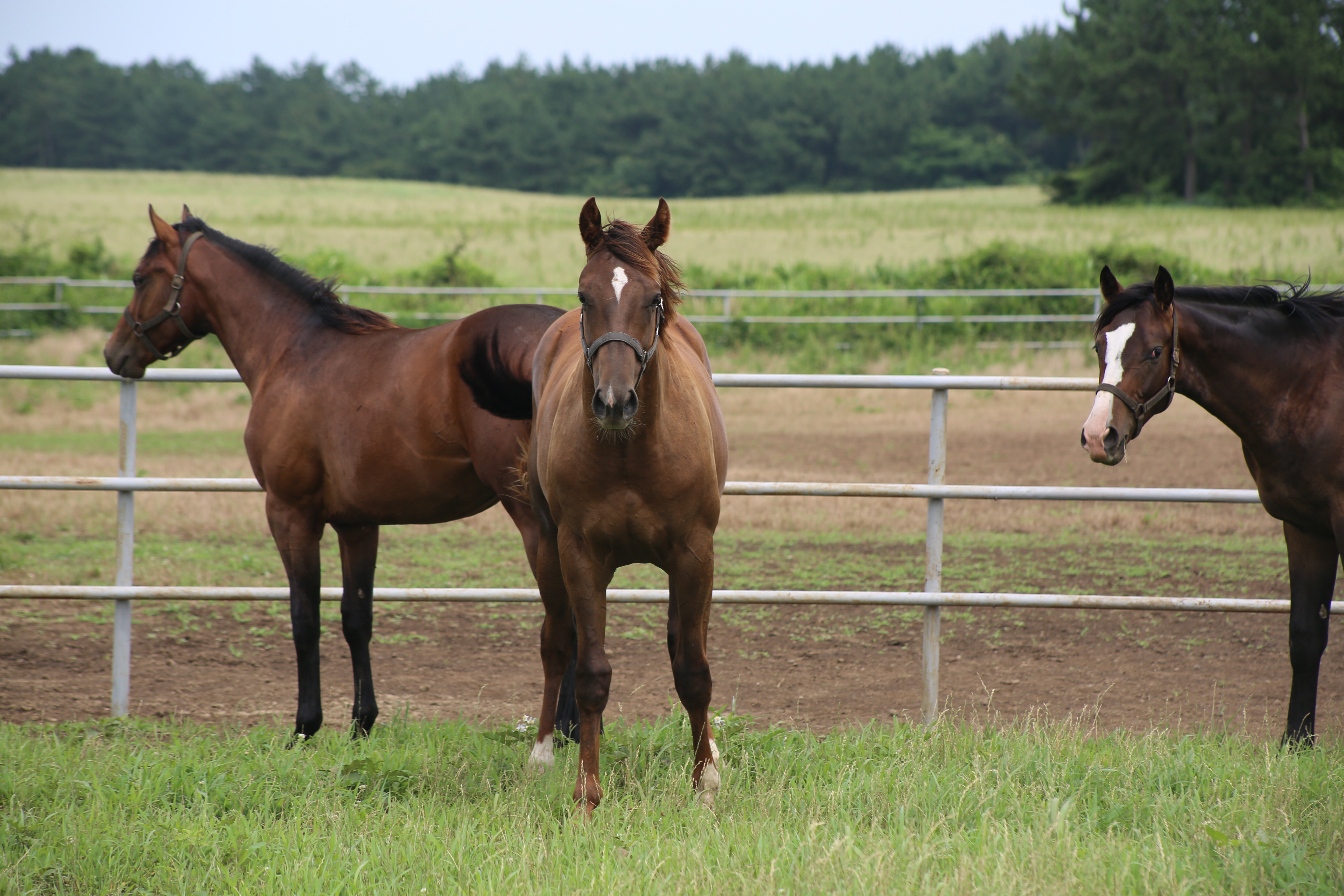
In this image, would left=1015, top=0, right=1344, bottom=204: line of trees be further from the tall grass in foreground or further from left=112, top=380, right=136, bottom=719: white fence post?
left=112, top=380, right=136, bottom=719: white fence post

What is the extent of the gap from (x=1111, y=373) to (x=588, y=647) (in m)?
2.02

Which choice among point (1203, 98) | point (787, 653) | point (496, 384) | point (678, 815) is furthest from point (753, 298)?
point (1203, 98)

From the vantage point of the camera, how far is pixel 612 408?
2.71 m

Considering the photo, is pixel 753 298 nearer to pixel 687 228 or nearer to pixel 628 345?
pixel 687 228

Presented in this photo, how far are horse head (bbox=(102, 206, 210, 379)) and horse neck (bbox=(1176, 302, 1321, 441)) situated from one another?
3.95 meters

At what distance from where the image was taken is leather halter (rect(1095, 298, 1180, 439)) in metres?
3.49

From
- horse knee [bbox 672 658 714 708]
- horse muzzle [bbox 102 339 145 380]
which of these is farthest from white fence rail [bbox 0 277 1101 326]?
horse knee [bbox 672 658 714 708]

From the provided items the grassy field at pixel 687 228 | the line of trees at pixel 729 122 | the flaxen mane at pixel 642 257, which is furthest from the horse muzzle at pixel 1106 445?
the line of trees at pixel 729 122

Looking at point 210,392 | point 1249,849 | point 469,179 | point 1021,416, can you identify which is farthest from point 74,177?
point 1249,849

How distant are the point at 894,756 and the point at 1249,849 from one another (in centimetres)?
109

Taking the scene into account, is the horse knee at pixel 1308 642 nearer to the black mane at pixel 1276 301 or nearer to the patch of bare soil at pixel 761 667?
the patch of bare soil at pixel 761 667

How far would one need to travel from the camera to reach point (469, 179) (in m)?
57.3

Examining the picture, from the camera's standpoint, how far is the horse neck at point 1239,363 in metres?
3.64

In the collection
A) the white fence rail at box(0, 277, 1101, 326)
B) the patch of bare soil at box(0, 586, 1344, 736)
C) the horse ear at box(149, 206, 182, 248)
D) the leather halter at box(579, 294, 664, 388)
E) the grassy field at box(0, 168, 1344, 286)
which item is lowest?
the patch of bare soil at box(0, 586, 1344, 736)
